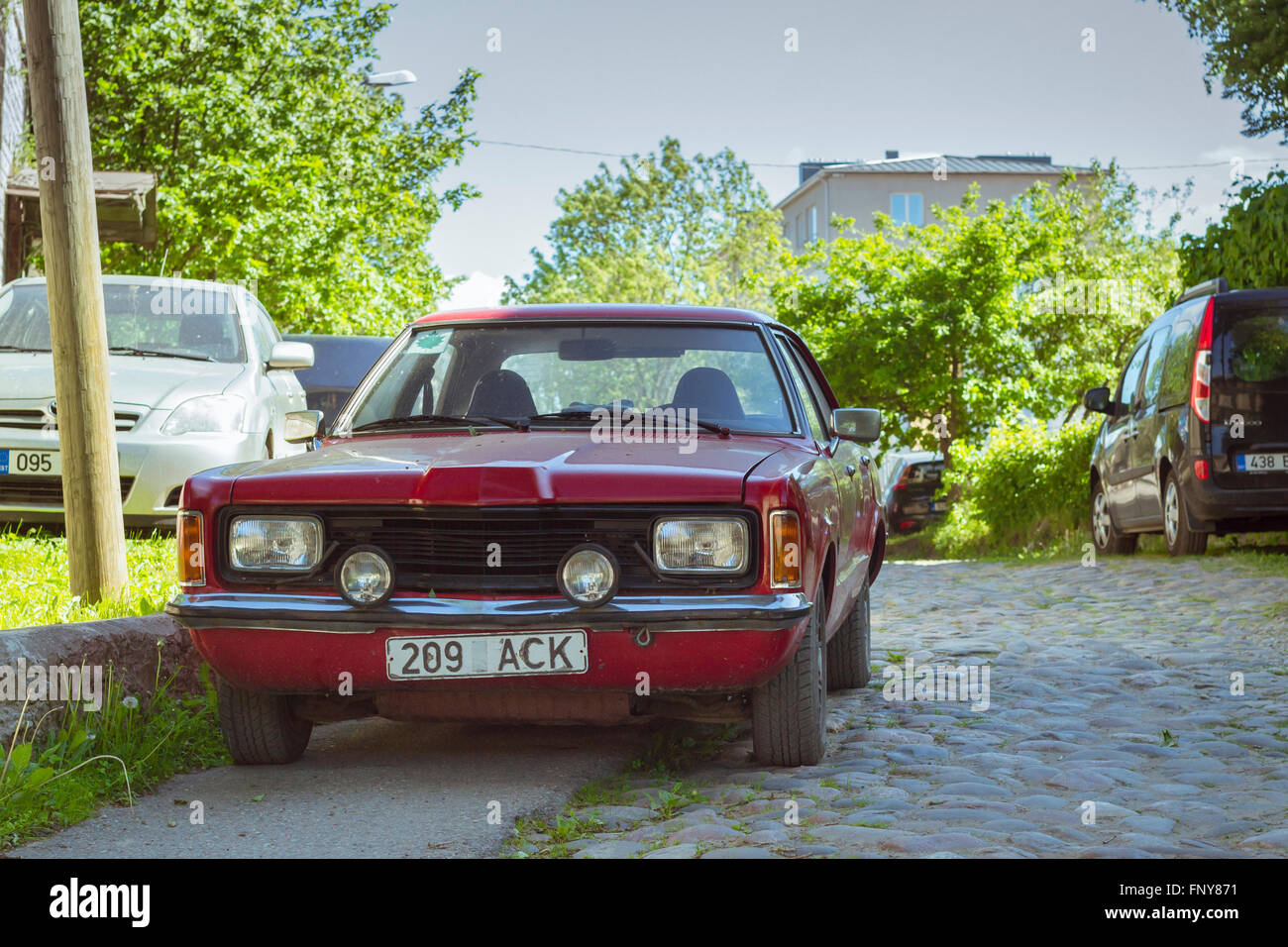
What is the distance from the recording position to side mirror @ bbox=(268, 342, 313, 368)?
944cm

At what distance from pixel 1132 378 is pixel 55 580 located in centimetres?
979

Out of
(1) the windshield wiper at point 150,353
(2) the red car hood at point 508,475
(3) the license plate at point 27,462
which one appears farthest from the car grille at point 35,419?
(2) the red car hood at point 508,475

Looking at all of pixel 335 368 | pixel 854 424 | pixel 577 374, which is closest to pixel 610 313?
pixel 577 374

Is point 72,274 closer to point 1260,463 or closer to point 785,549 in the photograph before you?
point 785,549

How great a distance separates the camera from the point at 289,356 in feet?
31.0

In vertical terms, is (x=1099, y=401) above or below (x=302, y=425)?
below

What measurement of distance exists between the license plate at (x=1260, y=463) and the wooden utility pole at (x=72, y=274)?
8.32 meters

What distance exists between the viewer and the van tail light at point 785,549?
4.52 m

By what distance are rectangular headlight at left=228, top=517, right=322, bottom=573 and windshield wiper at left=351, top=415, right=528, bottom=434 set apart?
98 cm

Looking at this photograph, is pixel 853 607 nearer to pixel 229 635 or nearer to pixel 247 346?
pixel 229 635

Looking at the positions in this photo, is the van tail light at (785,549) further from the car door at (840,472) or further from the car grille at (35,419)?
the car grille at (35,419)

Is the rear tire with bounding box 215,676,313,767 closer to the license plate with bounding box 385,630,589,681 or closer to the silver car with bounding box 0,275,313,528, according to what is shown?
the license plate with bounding box 385,630,589,681

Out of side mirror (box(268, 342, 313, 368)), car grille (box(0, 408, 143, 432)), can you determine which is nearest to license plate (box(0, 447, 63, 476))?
car grille (box(0, 408, 143, 432))
